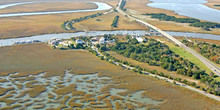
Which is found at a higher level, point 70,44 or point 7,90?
point 70,44

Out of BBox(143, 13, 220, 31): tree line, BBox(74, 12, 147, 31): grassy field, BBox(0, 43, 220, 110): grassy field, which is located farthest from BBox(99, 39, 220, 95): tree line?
BBox(143, 13, 220, 31): tree line

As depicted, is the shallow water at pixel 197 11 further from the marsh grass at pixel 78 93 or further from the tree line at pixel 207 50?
the marsh grass at pixel 78 93

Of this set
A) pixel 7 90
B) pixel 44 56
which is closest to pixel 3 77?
pixel 7 90

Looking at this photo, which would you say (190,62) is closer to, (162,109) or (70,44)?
(162,109)

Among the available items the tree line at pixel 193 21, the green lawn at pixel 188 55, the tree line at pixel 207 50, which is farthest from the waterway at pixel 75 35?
the green lawn at pixel 188 55

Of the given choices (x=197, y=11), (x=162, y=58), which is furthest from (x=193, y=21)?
(x=162, y=58)

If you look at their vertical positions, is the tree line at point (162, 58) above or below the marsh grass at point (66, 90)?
above

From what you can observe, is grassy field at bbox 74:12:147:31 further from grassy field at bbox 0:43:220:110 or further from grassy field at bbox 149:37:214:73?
grassy field at bbox 0:43:220:110

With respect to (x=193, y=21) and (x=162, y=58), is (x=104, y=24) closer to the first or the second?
(x=193, y=21)

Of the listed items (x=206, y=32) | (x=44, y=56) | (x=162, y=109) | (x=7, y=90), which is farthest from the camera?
(x=206, y=32)
